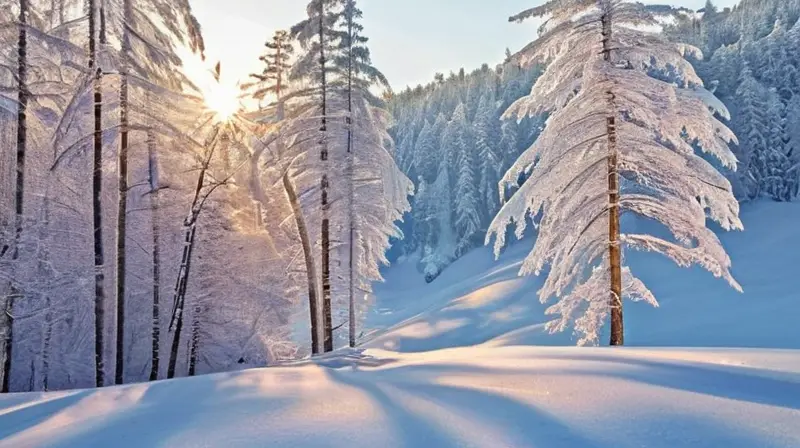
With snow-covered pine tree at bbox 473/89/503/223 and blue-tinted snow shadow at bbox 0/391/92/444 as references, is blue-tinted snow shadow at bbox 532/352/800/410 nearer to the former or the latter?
blue-tinted snow shadow at bbox 0/391/92/444

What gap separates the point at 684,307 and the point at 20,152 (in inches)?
1153

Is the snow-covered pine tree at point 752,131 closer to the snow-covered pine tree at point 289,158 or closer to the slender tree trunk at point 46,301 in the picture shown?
the snow-covered pine tree at point 289,158

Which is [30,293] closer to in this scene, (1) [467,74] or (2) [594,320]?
(2) [594,320]

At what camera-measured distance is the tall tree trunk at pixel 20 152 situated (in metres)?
11.3

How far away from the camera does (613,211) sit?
37.8 feet

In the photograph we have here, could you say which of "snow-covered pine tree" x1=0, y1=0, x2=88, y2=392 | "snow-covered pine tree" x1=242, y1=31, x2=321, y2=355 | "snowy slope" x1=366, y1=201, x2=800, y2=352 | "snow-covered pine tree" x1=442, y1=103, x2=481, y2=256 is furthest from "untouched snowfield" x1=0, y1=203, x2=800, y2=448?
"snow-covered pine tree" x1=442, y1=103, x2=481, y2=256

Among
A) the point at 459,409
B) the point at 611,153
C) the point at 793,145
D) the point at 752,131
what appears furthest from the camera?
the point at 793,145

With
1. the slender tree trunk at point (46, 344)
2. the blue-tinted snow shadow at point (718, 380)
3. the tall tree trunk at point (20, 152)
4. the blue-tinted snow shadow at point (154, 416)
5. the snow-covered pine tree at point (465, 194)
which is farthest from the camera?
the snow-covered pine tree at point (465, 194)

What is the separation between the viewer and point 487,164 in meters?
62.9

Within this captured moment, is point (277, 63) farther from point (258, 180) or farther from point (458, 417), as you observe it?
point (458, 417)

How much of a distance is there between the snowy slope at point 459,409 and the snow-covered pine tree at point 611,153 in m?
5.17

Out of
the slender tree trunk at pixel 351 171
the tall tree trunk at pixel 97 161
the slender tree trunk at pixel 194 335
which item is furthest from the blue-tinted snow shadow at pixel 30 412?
the slender tree trunk at pixel 351 171

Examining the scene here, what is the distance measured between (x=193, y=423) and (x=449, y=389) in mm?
2551

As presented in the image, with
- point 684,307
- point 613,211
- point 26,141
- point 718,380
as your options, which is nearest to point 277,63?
point 26,141
